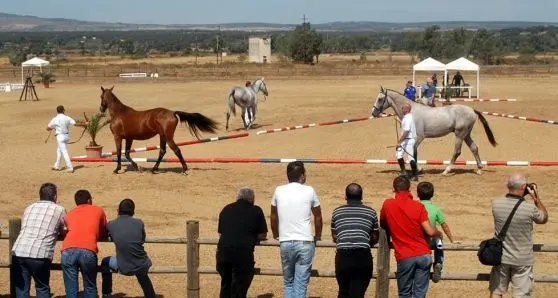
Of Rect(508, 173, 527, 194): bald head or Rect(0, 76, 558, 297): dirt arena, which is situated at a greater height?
Rect(508, 173, 527, 194): bald head

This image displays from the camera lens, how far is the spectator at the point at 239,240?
8750 mm

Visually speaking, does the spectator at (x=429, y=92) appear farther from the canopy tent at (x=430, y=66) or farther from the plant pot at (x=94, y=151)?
the plant pot at (x=94, y=151)

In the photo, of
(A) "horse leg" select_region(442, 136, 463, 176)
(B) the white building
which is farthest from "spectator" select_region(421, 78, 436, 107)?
(B) the white building

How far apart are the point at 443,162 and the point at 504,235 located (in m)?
11.3

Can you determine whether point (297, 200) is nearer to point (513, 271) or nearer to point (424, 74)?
point (513, 271)

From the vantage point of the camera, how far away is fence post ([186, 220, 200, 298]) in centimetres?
930

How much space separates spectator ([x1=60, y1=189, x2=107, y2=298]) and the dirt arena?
1.35 metres

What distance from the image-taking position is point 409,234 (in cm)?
843

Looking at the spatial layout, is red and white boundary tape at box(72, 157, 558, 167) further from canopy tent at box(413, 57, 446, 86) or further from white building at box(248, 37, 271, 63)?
white building at box(248, 37, 271, 63)

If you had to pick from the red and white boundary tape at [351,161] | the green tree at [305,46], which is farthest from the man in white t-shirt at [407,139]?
the green tree at [305,46]

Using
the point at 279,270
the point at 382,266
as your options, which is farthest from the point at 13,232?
the point at 382,266

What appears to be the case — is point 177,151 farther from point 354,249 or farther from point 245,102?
point 354,249

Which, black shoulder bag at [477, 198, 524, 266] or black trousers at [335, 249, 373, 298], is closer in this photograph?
black shoulder bag at [477, 198, 524, 266]

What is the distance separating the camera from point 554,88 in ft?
164
